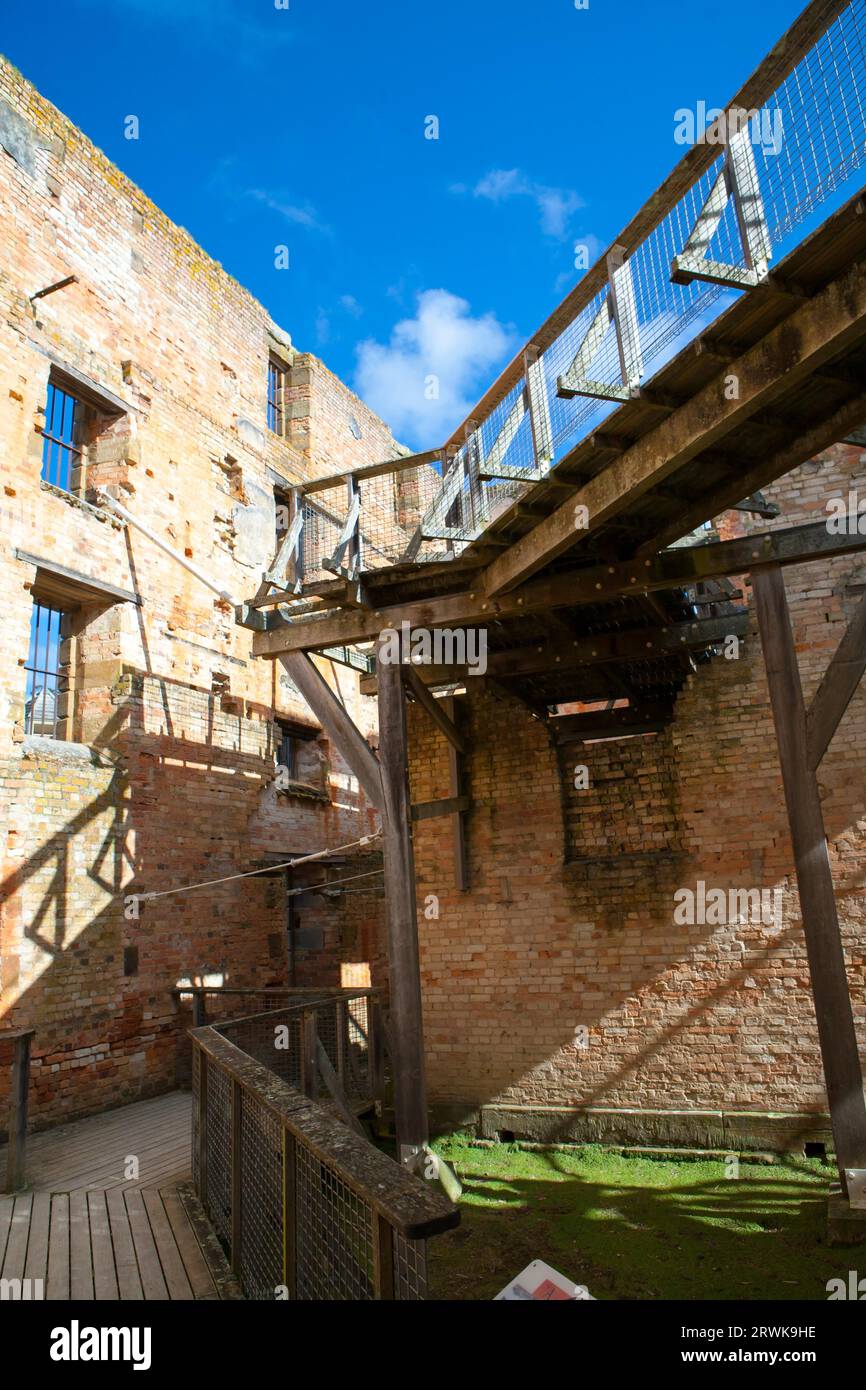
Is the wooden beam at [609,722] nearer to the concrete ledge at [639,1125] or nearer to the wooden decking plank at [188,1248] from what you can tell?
the concrete ledge at [639,1125]

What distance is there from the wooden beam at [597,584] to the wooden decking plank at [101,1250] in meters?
4.53

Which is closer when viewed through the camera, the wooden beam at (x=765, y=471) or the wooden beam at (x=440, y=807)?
the wooden beam at (x=765, y=471)

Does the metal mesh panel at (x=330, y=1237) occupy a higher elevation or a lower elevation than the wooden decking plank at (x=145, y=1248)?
higher

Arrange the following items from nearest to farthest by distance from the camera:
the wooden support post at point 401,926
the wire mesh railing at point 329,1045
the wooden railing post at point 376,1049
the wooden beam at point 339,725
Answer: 1. the wooden support post at point 401,926
2. the wire mesh railing at point 329,1045
3. the wooden beam at point 339,725
4. the wooden railing post at point 376,1049

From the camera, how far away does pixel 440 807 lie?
8344 mm

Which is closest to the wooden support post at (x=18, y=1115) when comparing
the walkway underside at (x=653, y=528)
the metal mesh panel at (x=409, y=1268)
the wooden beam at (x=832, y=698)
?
the walkway underside at (x=653, y=528)

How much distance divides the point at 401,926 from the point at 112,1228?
292cm

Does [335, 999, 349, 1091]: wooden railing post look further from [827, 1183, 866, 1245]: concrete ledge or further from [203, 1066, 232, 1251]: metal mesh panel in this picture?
[827, 1183, 866, 1245]: concrete ledge

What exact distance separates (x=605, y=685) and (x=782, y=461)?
3904mm

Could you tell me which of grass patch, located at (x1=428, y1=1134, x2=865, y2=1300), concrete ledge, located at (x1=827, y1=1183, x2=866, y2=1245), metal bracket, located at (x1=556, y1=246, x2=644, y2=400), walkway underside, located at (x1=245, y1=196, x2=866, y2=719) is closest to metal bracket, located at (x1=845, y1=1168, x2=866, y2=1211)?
concrete ledge, located at (x1=827, y1=1183, x2=866, y2=1245)

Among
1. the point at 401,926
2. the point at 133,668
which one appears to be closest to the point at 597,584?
the point at 401,926

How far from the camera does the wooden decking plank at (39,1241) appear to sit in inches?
167

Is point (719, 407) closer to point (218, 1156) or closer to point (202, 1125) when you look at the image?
point (218, 1156)
